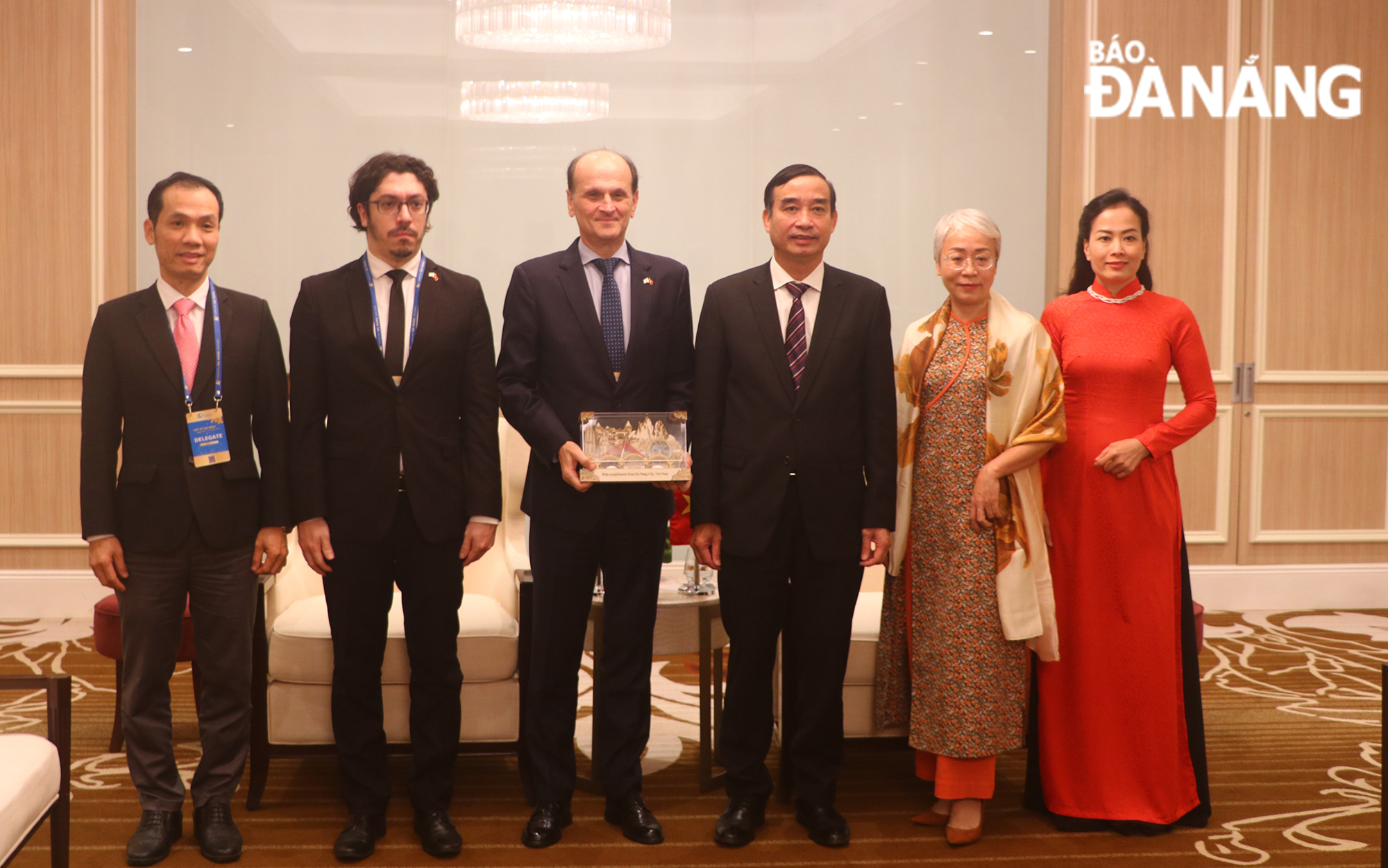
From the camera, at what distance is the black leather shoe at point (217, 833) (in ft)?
8.82

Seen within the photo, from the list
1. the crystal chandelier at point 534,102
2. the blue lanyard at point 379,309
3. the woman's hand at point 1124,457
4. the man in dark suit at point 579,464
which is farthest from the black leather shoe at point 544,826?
the crystal chandelier at point 534,102

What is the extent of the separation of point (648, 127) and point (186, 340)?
3.36 metres

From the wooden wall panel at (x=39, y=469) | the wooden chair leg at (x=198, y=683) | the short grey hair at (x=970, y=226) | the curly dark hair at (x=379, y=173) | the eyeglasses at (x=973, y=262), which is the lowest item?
the wooden chair leg at (x=198, y=683)

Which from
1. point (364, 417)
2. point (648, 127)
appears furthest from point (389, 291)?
point (648, 127)

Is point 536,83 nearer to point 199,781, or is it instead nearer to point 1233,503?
point 199,781

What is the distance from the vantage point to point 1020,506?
280 centimetres

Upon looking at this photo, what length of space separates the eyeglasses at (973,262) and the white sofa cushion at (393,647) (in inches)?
64.3

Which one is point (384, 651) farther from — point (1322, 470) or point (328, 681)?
point (1322, 470)

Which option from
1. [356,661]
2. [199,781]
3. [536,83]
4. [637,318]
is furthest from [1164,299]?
[536,83]

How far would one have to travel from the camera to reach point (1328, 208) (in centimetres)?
565

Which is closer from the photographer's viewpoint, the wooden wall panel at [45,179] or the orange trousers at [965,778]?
the orange trousers at [965,778]

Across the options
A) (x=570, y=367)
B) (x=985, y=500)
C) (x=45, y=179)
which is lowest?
(x=985, y=500)

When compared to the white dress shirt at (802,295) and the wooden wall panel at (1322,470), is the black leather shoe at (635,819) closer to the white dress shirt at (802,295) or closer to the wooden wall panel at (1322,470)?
the white dress shirt at (802,295)

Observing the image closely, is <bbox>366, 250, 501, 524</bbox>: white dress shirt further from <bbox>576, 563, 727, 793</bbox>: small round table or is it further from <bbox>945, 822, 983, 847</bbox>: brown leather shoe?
<bbox>945, 822, 983, 847</bbox>: brown leather shoe
